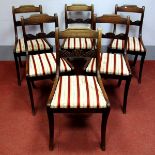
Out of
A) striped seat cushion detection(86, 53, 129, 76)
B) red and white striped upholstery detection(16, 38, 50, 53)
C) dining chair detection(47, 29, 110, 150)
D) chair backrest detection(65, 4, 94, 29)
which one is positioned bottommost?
dining chair detection(47, 29, 110, 150)

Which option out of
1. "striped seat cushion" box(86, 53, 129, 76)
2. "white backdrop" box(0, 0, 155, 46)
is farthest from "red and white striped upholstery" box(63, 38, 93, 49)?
"white backdrop" box(0, 0, 155, 46)

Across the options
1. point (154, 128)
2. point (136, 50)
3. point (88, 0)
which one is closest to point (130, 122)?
point (154, 128)

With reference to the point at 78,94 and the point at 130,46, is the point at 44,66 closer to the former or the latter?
the point at 78,94

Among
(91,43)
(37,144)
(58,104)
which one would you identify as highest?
(91,43)

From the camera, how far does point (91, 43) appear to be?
103 inches

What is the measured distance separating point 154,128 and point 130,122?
22cm

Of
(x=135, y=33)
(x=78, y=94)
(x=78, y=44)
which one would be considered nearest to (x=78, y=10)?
(x=78, y=44)

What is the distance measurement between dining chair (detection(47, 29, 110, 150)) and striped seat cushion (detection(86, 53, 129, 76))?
153 mm

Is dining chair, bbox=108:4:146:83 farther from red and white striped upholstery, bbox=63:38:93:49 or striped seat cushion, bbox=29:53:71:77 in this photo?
striped seat cushion, bbox=29:53:71:77

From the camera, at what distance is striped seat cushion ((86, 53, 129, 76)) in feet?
7.06

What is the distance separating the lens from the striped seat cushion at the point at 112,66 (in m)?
2.15

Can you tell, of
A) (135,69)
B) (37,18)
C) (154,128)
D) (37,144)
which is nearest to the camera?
(37,144)

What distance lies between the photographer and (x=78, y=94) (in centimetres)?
178

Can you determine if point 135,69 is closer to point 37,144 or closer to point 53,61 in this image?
point 53,61
